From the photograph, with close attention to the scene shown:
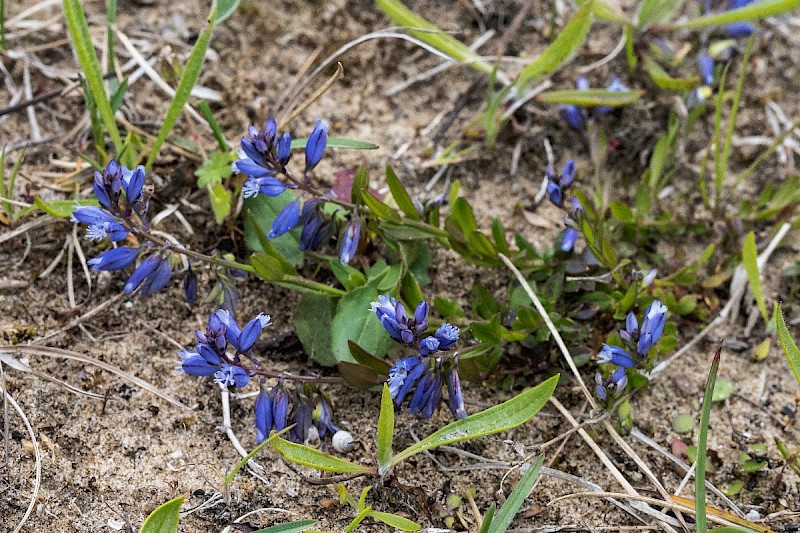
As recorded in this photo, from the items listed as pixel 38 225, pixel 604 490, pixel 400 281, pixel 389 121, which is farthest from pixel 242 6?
pixel 604 490

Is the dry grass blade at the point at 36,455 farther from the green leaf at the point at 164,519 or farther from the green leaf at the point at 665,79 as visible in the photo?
the green leaf at the point at 665,79

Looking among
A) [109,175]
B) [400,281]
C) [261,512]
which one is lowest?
[261,512]

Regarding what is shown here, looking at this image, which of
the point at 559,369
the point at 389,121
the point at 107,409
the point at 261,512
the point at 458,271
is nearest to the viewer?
the point at 261,512

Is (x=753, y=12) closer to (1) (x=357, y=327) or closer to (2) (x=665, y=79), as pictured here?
(2) (x=665, y=79)

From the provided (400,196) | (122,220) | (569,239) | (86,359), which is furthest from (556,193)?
(86,359)

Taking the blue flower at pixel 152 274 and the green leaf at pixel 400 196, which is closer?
the blue flower at pixel 152 274

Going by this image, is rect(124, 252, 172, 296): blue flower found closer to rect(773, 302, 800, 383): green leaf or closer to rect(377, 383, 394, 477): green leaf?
rect(377, 383, 394, 477): green leaf

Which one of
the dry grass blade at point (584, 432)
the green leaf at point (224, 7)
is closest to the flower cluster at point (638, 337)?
the dry grass blade at point (584, 432)

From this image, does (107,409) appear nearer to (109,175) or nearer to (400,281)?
(109,175)
